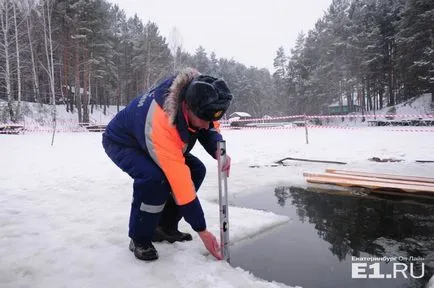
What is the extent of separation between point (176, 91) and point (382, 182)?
12.2 ft

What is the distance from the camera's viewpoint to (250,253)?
3.11 metres

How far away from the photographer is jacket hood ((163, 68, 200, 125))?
2488 millimetres

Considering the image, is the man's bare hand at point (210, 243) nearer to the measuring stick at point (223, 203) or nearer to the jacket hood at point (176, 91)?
the measuring stick at point (223, 203)

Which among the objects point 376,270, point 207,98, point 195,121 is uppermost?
point 207,98

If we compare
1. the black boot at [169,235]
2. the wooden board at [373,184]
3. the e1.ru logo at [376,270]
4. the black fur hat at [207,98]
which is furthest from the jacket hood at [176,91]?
the wooden board at [373,184]

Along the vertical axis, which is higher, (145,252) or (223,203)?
(223,203)

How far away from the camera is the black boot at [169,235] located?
3236 millimetres

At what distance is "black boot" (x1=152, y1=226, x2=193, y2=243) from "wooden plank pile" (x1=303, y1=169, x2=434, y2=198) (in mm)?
2912

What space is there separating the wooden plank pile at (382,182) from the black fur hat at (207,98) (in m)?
3.30

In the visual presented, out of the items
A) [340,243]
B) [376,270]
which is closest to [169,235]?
[340,243]

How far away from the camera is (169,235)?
3.27m

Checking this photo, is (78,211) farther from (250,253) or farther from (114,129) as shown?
(250,253)

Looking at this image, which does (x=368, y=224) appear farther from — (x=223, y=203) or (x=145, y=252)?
(x=145, y=252)

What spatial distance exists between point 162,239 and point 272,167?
191 inches
